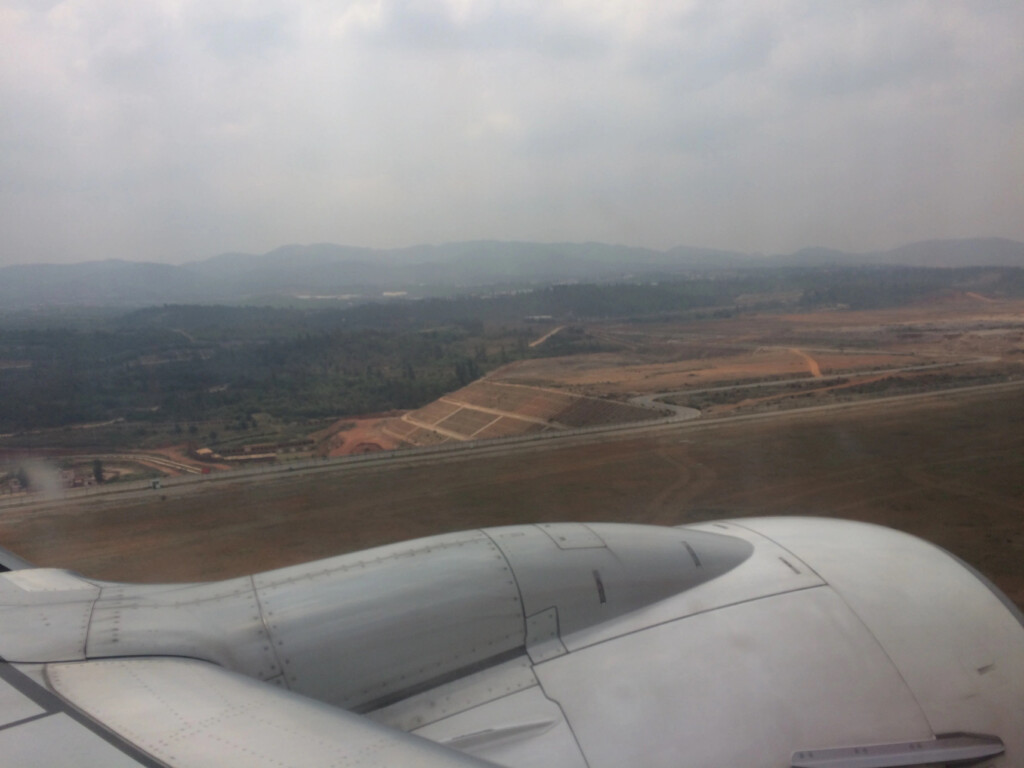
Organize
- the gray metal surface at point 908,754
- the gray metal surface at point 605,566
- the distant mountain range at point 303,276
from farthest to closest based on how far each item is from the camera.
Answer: the distant mountain range at point 303,276 < the gray metal surface at point 605,566 < the gray metal surface at point 908,754

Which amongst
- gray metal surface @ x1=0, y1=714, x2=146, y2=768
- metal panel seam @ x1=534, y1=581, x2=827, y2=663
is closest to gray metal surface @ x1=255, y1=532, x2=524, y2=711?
metal panel seam @ x1=534, y1=581, x2=827, y2=663

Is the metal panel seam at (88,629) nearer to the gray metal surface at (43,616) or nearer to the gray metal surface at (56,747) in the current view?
the gray metal surface at (43,616)

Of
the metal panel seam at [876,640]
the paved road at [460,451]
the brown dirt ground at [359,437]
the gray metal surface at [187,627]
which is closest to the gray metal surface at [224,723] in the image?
the gray metal surface at [187,627]

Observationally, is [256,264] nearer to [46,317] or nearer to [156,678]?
[46,317]

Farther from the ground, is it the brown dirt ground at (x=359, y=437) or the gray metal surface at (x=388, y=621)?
the gray metal surface at (x=388, y=621)

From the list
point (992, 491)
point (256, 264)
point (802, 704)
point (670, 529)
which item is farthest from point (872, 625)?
point (256, 264)

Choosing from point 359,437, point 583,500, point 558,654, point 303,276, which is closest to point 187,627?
point 558,654
